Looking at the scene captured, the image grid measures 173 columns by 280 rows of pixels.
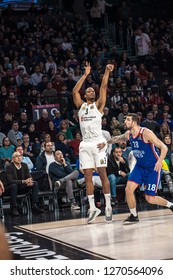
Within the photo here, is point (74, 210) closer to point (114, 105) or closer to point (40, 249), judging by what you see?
point (40, 249)

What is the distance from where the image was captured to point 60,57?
18.2m

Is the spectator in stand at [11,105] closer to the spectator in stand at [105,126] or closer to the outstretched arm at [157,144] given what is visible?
the spectator in stand at [105,126]

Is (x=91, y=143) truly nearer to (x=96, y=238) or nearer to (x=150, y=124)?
(x=96, y=238)

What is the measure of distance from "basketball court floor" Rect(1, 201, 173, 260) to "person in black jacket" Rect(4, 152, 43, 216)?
52cm

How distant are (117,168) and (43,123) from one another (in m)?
2.66

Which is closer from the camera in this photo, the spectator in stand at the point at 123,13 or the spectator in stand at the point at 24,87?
the spectator in stand at the point at 24,87

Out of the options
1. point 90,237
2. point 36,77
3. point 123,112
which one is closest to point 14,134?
point 36,77

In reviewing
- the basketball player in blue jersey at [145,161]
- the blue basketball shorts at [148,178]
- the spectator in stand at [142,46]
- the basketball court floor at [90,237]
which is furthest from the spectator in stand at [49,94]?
the blue basketball shorts at [148,178]

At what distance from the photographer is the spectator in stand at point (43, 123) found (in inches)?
586

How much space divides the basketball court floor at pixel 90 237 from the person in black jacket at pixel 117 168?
1504mm

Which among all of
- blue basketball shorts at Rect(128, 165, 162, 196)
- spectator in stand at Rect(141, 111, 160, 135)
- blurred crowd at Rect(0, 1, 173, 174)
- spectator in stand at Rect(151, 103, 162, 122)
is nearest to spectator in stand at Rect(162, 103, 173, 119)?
blurred crowd at Rect(0, 1, 173, 174)

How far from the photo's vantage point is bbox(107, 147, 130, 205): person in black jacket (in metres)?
12.9

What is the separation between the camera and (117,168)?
13039mm

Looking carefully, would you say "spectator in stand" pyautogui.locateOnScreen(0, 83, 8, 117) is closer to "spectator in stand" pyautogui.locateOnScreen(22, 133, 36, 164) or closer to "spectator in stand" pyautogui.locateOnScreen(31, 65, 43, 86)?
"spectator in stand" pyautogui.locateOnScreen(31, 65, 43, 86)
